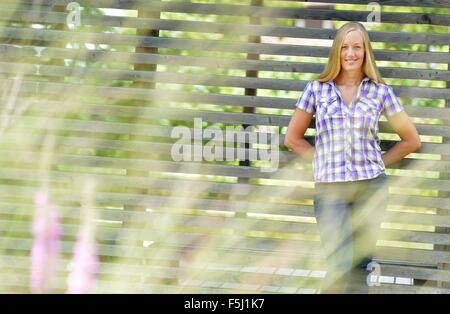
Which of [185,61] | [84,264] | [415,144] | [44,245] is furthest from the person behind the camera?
[44,245]

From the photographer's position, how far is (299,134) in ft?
16.6

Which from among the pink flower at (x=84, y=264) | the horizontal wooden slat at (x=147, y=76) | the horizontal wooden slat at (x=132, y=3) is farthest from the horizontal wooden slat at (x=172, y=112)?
the pink flower at (x=84, y=264)

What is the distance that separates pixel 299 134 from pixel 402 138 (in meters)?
0.61

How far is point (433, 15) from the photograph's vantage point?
554 cm

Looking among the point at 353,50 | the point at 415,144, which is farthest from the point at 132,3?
the point at 415,144

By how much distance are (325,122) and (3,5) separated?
2.42 meters

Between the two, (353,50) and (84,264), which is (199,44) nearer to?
(353,50)

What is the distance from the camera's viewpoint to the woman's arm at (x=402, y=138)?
4.98m

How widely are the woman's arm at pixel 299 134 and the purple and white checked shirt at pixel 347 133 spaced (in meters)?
0.12

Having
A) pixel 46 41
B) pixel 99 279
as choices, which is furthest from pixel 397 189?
pixel 46 41

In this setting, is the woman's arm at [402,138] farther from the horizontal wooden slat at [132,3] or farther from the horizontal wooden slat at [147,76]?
the horizontal wooden slat at [132,3]

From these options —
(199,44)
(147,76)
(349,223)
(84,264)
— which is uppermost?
(199,44)

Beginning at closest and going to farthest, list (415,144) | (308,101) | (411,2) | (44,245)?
(308,101) < (415,144) < (411,2) < (44,245)
